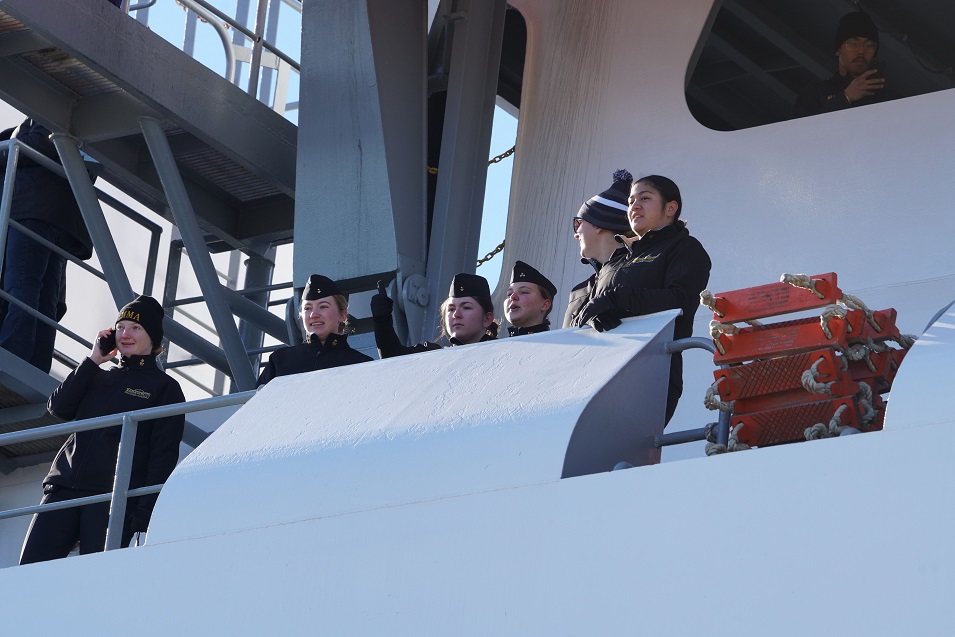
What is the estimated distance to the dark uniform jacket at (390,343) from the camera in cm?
581

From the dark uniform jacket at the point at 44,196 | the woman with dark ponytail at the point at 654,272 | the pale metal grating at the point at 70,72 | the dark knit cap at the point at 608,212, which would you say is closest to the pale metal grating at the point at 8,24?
the pale metal grating at the point at 70,72

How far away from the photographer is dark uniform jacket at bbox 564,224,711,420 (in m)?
4.87

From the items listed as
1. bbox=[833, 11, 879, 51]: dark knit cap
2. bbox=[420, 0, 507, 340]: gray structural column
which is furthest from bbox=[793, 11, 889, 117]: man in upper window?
bbox=[420, 0, 507, 340]: gray structural column

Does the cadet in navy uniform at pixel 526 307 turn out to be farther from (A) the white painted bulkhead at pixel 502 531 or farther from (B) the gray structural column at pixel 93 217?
(B) the gray structural column at pixel 93 217

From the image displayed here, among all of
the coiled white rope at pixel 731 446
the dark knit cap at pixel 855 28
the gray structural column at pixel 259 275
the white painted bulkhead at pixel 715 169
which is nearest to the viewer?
the coiled white rope at pixel 731 446

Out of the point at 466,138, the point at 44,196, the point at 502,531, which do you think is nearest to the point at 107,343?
the point at 44,196

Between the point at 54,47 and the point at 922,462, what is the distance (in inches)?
201

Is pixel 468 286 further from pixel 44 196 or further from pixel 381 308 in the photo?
pixel 44 196

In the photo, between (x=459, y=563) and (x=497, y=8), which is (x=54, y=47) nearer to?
(x=497, y=8)

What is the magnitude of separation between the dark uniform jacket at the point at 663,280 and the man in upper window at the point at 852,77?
2873mm

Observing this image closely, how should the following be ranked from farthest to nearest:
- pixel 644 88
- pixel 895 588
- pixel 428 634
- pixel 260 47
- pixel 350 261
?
pixel 260 47, pixel 644 88, pixel 350 261, pixel 428 634, pixel 895 588

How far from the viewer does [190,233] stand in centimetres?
801

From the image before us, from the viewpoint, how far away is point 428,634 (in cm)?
427

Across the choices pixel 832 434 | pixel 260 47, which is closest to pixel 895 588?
pixel 832 434
